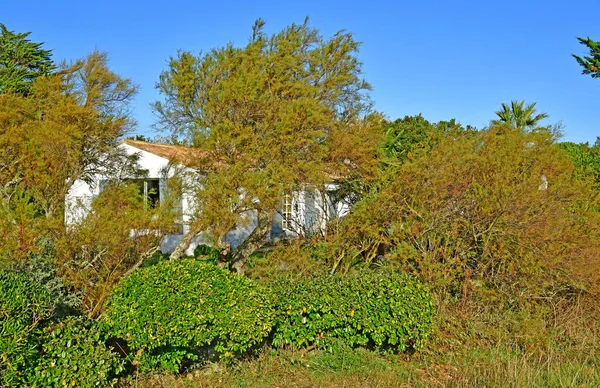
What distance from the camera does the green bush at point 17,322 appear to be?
179 inches

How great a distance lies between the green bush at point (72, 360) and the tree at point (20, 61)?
956 centimetres

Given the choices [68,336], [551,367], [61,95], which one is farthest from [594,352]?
[61,95]

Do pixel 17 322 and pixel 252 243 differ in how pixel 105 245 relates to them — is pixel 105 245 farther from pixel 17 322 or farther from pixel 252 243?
pixel 252 243

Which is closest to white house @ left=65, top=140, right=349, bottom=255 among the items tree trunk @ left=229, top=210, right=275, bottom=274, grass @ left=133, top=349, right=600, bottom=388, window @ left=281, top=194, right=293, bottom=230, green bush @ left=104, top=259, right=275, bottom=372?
window @ left=281, top=194, right=293, bottom=230

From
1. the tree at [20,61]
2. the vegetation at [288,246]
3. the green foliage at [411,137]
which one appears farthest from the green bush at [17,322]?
the tree at [20,61]

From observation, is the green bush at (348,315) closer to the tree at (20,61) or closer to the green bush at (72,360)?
the green bush at (72,360)

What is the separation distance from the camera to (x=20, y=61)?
16.5 metres

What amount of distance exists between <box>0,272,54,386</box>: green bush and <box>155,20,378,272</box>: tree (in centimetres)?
387

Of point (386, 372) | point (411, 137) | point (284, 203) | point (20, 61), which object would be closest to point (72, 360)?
point (386, 372)

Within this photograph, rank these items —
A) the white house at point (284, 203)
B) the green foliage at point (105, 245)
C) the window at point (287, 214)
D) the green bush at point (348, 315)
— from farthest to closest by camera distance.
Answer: the window at point (287, 214) → the white house at point (284, 203) → the green foliage at point (105, 245) → the green bush at point (348, 315)

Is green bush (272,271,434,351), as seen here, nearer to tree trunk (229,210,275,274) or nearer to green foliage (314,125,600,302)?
green foliage (314,125,600,302)

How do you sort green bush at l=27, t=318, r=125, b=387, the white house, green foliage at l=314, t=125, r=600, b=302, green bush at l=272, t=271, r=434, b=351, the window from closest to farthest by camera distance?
green bush at l=27, t=318, r=125, b=387
green bush at l=272, t=271, r=434, b=351
green foliage at l=314, t=125, r=600, b=302
the white house
the window

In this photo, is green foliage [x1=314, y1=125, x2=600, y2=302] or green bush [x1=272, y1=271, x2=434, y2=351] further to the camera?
green foliage [x1=314, y1=125, x2=600, y2=302]

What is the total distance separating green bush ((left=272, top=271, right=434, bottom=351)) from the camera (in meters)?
6.15
